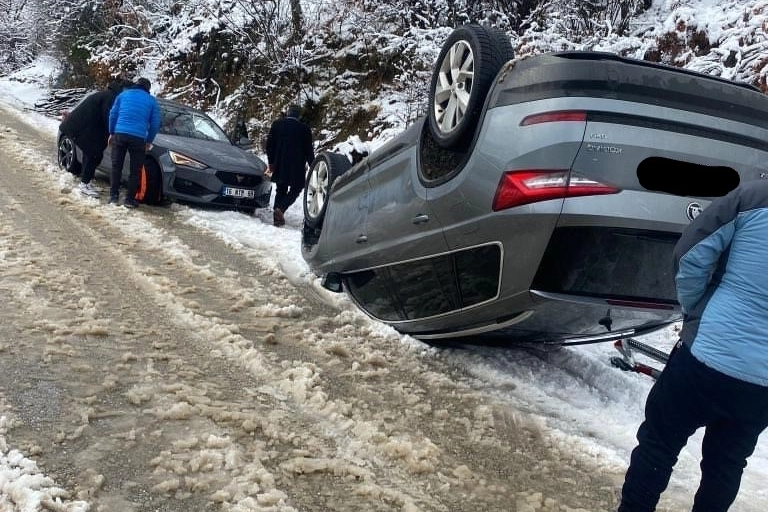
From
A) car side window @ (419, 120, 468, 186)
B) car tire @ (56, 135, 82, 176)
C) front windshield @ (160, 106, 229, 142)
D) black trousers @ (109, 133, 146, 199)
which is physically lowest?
car tire @ (56, 135, 82, 176)

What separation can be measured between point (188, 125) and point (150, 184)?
1.80m

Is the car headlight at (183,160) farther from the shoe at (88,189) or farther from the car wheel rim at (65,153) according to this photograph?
the car wheel rim at (65,153)

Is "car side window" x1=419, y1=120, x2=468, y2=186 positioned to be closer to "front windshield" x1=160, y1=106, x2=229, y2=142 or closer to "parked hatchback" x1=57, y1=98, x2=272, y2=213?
"parked hatchback" x1=57, y1=98, x2=272, y2=213

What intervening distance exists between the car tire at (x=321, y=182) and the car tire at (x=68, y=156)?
4.35 m

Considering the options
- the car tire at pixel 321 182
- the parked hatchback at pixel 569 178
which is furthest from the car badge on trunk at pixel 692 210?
the car tire at pixel 321 182

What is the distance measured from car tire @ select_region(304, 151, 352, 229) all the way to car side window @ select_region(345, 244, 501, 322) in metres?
1.62

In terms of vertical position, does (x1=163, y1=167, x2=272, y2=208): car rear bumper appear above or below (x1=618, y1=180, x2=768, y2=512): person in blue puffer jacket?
below

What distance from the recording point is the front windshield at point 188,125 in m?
9.19

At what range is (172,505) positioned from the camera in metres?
2.31

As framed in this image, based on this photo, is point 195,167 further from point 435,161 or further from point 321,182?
point 435,161

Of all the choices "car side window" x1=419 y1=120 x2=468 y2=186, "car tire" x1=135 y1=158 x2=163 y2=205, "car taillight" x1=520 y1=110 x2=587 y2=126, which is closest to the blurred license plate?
"car tire" x1=135 y1=158 x2=163 y2=205

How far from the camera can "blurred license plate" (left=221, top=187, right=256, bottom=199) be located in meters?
8.41

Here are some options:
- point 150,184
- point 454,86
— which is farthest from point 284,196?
point 454,86

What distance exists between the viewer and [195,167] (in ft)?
27.2
